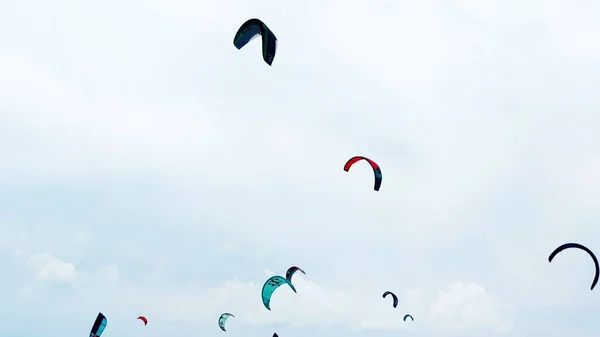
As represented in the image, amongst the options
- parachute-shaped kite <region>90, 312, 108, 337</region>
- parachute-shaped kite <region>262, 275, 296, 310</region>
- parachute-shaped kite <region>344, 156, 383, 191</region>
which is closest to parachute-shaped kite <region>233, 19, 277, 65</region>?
parachute-shaped kite <region>344, 156, 383, 191</region>

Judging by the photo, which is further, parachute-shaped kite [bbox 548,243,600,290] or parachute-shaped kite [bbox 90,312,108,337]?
parachute-shaped kite [bbox 90,312,108,337]

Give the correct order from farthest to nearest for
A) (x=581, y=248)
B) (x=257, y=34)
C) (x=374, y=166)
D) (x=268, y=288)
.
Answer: (x=268, y=288) → (x=374, y=166) → (x=581, y=248) → (x=257, y=34)

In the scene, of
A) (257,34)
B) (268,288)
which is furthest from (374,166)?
(257,34)

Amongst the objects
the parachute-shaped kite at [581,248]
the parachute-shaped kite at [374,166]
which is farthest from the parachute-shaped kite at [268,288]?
the parachute-shaped kite at [581,248]

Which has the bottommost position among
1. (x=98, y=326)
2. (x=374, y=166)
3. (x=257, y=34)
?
(x=98, y=326)

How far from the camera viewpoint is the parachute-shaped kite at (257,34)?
24.4 m

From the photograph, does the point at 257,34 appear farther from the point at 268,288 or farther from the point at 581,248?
the point at 581,248

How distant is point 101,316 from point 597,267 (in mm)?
27056

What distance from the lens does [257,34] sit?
26.0 metres

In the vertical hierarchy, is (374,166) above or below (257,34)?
above

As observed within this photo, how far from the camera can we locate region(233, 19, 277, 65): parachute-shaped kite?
2439cm

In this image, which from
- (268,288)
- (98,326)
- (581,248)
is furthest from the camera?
(268,288)

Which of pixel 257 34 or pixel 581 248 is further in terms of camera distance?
pixel 581 248

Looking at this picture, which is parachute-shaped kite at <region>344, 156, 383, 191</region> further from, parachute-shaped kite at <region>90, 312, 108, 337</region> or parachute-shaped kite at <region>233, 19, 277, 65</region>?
parachute-shaped kite at <region>90, 312, 108, 337</region>
